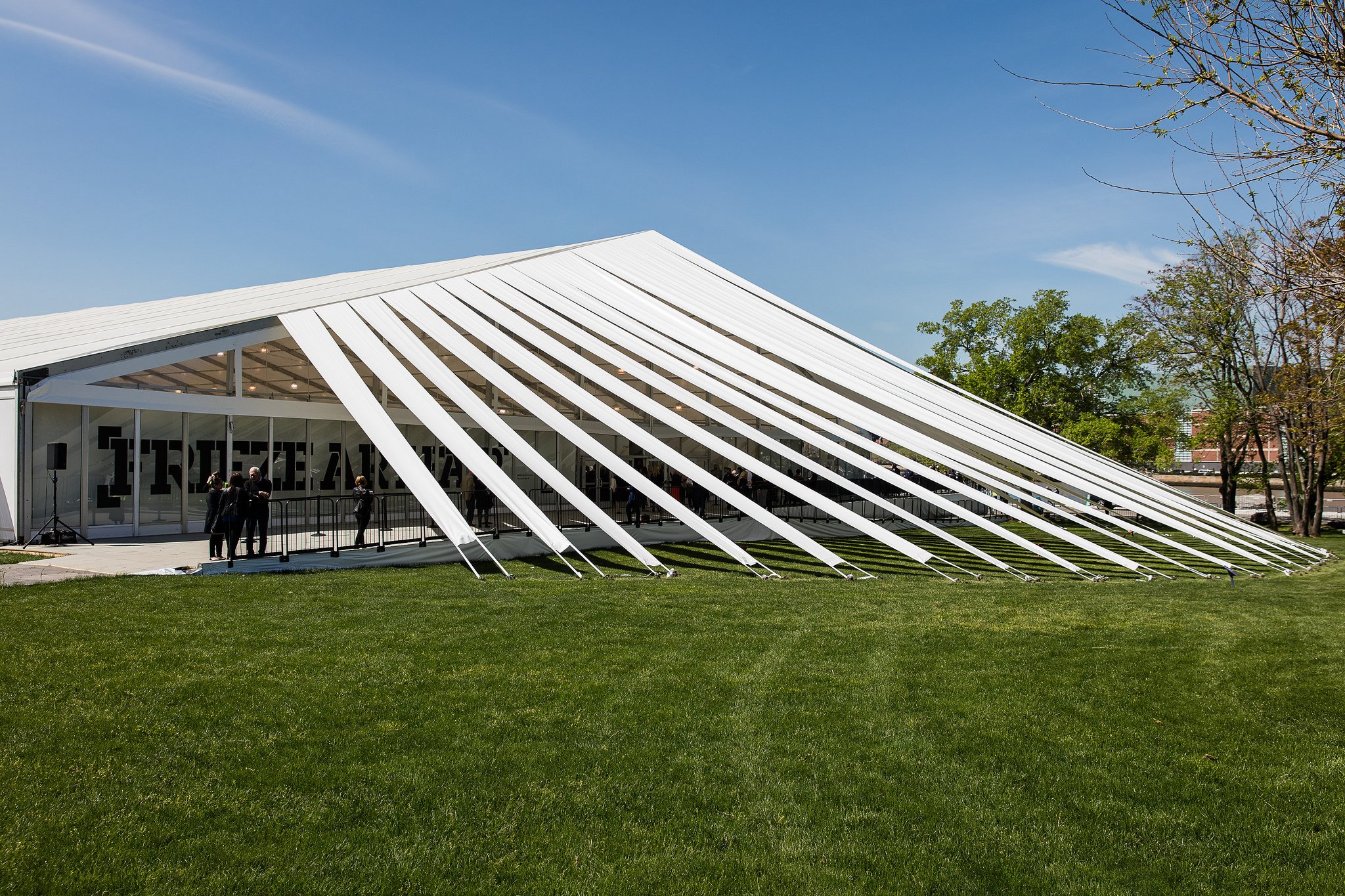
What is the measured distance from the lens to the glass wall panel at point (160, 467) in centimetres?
1329

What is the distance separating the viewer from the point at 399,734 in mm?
4359

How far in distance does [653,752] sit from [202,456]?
1319 centimetres

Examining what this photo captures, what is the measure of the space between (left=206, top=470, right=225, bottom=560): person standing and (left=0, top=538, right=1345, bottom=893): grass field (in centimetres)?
280

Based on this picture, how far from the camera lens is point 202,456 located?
46.6ft

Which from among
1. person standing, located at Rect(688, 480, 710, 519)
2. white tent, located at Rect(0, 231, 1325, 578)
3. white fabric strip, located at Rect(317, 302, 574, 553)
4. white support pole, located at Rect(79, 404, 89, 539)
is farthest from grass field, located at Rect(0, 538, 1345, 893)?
person standing, located at Rect(688, 480, 710, 519)

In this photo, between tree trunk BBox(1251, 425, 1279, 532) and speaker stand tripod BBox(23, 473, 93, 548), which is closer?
speaker stand tripod BBox(23, 473, 93, 548)

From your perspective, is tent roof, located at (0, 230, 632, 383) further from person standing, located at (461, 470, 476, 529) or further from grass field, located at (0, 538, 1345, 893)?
grass field, located at (0, 538, 1345, 893)

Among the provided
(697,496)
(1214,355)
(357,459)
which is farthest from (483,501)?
(1214,355)

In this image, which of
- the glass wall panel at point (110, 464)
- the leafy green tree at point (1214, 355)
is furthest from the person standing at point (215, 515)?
the leafy green tree at point (1214, 355)

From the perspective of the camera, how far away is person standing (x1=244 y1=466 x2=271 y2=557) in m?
10.4

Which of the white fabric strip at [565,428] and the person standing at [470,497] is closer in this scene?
the white fabric strip at [565,428]

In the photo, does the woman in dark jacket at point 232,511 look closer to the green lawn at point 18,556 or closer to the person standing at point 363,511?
the person standing at point 363,511

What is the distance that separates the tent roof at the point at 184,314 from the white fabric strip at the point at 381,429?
2.14 m

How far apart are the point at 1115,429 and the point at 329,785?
1171 inches
